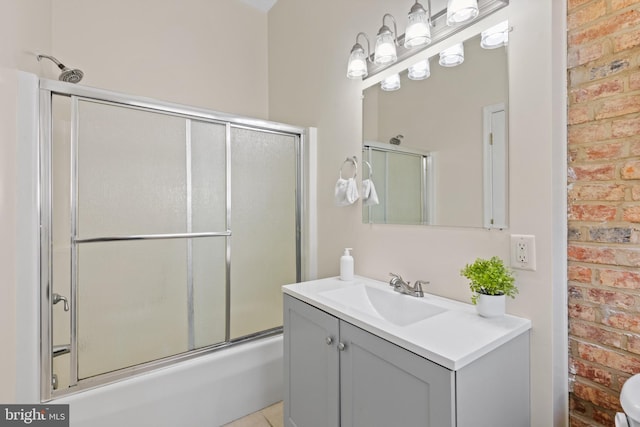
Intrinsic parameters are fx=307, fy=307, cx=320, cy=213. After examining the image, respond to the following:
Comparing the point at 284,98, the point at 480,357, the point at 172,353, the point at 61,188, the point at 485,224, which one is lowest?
the point at 172,353

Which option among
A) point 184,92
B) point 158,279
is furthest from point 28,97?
point 184,92

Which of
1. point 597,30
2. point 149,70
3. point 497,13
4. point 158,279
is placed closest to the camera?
point 597,30

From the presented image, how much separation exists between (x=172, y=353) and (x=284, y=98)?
6.63ft

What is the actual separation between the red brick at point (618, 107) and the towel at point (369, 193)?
953mm

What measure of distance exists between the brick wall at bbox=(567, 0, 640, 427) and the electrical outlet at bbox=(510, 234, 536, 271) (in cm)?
12

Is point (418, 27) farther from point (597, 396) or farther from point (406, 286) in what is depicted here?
point (597, 396)

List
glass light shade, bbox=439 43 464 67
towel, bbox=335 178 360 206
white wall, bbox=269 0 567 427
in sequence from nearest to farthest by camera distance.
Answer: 1. white wall, bbox=269 0 567 427
2. glass light shade, bbox=439 43 464 67
3. towel, bbox=335 178 360 206

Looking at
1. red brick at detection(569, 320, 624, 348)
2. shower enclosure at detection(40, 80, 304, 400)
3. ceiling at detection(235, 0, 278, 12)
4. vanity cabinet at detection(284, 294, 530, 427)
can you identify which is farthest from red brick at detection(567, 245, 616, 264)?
ceiling at detection(235, 0, 278, 12)

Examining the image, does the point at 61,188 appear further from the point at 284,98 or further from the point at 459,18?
the point at 459,18

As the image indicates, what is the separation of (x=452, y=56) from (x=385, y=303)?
114 cm

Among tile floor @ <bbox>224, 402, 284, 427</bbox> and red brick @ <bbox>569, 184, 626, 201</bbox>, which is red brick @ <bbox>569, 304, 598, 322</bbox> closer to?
red brick @ <bbox>569, 184, 626, 201</bbox>

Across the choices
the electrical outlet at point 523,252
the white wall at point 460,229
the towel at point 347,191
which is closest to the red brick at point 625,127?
the white wall at point 460,229

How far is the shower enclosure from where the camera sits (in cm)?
148

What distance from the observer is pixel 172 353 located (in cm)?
175
